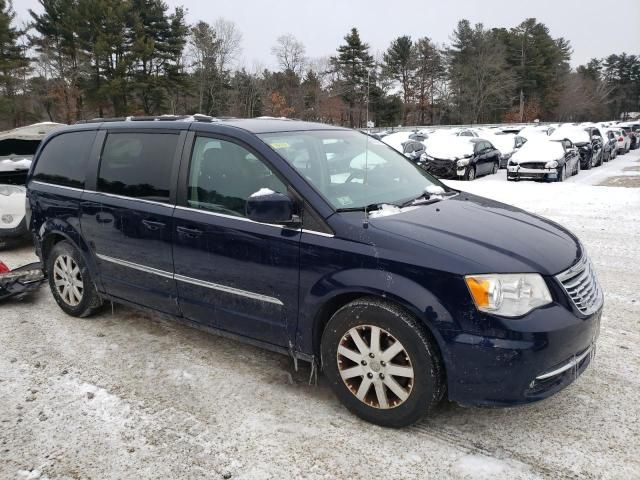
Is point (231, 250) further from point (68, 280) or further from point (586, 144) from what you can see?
point (586, 144)

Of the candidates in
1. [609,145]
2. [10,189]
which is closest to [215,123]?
[10,189]

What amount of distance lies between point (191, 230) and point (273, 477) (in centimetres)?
170

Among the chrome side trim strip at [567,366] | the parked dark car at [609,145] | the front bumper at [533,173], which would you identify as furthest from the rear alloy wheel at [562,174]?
the chrome side trim strip at [567,366]

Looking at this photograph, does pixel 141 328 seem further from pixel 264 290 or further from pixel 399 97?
pixel 399 97

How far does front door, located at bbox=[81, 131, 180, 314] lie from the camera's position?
3.68 metres

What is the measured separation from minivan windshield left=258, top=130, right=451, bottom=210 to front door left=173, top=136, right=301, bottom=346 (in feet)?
0.80

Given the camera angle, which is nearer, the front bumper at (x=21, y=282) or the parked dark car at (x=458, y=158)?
the front bumper at (x=21, y=282)

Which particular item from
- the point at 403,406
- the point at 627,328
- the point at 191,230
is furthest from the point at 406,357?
the point at 627,328

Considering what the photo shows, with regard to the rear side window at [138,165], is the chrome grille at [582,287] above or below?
below

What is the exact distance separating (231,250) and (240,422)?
1.06 m

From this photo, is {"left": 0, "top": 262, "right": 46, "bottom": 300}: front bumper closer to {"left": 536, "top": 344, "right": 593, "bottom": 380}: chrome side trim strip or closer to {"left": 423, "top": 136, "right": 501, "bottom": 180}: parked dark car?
{"left": 536, "top": 344, "right": 593, "bottom": 380}: chrome side trim strip

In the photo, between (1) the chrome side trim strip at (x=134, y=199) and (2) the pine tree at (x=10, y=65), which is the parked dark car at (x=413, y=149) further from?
(2) the pine tree at (x=10, y=65)

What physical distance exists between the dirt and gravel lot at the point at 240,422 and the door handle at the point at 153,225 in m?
0.99

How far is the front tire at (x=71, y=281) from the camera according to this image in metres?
4.44
